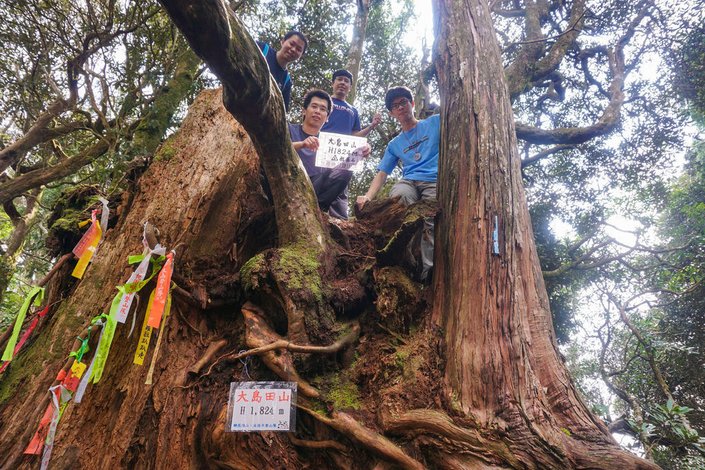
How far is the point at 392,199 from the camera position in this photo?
11.0 ft

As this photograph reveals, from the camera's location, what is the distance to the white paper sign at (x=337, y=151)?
10.5 ft

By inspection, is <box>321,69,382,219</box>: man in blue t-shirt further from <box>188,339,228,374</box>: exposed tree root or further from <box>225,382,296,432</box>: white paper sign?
<box>225,382,296,432</box>: white paper sign

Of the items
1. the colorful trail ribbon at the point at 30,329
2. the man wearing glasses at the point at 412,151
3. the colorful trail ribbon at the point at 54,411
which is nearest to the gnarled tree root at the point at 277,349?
the colorful trail ribbon at the point at 54,411

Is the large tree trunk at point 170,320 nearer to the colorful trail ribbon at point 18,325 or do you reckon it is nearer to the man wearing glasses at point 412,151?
the colorful trail ribbon at point 18,325

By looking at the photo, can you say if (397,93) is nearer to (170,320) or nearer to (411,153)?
(411,153)

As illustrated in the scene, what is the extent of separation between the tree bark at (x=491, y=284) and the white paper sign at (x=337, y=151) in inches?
35.4

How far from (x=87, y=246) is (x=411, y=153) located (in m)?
2.86

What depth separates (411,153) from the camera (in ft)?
12.4

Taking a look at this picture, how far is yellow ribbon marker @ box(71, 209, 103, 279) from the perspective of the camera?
2.28 meters

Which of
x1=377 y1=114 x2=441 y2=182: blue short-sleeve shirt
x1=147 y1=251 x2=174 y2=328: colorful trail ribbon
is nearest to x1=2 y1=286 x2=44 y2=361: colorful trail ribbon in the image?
x1=147 y1=251 x2=174 y2=328: colorful trail ribbon

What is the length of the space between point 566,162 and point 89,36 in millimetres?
8486

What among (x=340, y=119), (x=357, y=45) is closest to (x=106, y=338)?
(x=340, y=119)

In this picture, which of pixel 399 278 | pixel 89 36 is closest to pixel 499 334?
pixel 399 278

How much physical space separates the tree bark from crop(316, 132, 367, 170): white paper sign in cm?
90
